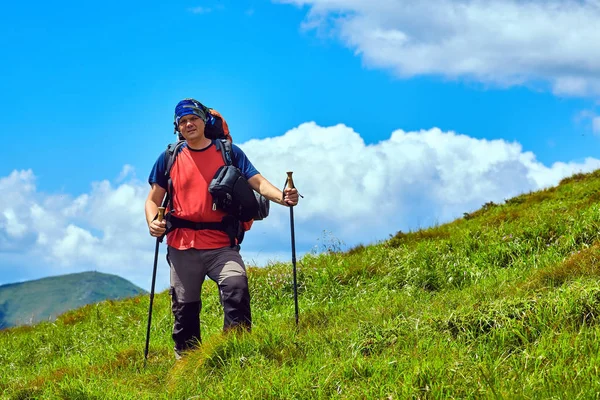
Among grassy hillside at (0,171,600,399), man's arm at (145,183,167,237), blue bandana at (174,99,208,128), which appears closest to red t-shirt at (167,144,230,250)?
man's arm at (145,183,167,237)

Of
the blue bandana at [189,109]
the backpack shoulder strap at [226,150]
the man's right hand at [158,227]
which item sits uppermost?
the blue bandana at [189,109]

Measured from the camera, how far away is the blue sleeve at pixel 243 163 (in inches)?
344

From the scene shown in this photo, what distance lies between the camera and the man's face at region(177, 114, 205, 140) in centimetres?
855

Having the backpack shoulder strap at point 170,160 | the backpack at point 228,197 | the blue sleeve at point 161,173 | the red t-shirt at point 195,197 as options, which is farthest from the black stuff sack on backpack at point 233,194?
the blue sleeve at point 161,173

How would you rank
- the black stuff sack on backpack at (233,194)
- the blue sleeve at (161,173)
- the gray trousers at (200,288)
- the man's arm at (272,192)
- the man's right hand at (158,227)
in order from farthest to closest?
1. the blue sleeve at (161,173)
2. the man's right hand at (158,227)
3. the man's arm at (272,192)
4. the black stuff sack on backpack at (233,194)
5. the gray trousers at (200,288)

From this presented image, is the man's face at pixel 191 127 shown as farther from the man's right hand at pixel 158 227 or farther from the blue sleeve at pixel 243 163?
the man's right hand at pixel 158 227

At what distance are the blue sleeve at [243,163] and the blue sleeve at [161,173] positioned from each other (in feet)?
2.93

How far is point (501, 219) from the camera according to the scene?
15.1 meters

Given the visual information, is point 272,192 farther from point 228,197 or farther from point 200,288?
Answer: point 200,288

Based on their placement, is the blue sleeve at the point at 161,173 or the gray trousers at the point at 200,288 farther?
the blue sleeve at the point at 161,173

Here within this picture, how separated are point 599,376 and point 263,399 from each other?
8.93 ft

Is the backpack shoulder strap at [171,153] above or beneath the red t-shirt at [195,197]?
above

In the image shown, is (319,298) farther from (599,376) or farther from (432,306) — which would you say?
(599,376)

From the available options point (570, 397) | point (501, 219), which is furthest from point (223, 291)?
point (501, 219)
